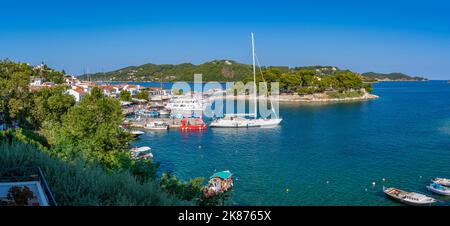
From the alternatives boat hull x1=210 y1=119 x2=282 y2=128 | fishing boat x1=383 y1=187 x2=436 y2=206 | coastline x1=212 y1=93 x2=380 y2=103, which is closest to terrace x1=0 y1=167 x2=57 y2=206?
fishing boat x1=383 y1=187 x2=436 y2=206

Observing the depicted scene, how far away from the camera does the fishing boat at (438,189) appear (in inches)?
525

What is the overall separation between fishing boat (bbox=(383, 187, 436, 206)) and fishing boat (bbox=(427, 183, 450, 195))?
1.06m

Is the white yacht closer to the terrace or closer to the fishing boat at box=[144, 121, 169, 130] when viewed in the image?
the fishing boat at box=[144, 121, 169, 130]

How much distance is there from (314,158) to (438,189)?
21.4 ft

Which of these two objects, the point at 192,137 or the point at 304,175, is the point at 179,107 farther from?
the point at 304,175

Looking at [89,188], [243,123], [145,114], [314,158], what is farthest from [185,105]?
[89,188]

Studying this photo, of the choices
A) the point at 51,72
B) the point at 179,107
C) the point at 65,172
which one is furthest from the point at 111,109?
the point at 51,72

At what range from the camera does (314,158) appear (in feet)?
62.6

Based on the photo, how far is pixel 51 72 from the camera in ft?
195

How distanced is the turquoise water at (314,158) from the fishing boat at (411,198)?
408mm

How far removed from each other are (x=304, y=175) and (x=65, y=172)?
13.0 metres

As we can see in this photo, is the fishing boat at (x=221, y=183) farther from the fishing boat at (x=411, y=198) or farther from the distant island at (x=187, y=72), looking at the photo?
the distant island at (x=187, y=72)

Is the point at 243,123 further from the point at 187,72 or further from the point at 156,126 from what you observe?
the point at 187,72

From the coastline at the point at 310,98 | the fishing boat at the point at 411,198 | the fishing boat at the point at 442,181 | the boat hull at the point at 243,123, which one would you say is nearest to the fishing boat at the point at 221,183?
the fishing boat at the point at 411,198
